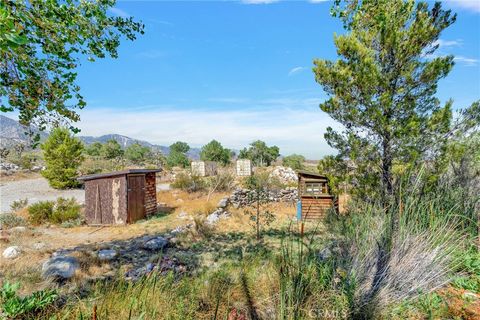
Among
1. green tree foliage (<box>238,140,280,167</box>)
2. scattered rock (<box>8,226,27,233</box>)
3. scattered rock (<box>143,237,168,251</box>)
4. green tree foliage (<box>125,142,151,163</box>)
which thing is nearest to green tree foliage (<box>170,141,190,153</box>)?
green tree foliage (<box>125,142,151,163</box>)

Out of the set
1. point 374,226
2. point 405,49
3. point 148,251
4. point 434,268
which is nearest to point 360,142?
point 405,49

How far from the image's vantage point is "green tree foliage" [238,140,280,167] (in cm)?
3584

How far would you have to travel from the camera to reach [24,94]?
13.3 ft

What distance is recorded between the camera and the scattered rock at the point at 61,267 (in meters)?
5.04

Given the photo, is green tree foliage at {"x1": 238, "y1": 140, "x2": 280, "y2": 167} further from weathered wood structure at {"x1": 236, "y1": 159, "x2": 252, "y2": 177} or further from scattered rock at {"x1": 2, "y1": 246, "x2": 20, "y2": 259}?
scattered rock at {"x1": 2, "y1": 246, "x2": 20, "y2": 259}

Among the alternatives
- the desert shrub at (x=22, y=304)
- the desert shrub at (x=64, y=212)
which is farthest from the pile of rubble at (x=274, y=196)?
the desert shrub at (x=22, y=304)

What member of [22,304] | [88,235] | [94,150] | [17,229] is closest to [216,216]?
[88,235]

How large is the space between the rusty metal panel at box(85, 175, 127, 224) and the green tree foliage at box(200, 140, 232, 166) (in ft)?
82.5

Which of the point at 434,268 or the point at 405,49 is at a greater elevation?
the point at 405,49

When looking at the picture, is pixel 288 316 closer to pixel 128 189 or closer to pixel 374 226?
pixel 374 226

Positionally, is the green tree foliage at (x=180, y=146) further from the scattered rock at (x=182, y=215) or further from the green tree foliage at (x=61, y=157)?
the scattered rock at (x=182, y=215)

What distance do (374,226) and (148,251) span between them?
6.35m

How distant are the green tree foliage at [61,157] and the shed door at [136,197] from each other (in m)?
9.73

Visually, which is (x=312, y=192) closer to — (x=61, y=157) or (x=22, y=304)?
(x=22, y=304)
